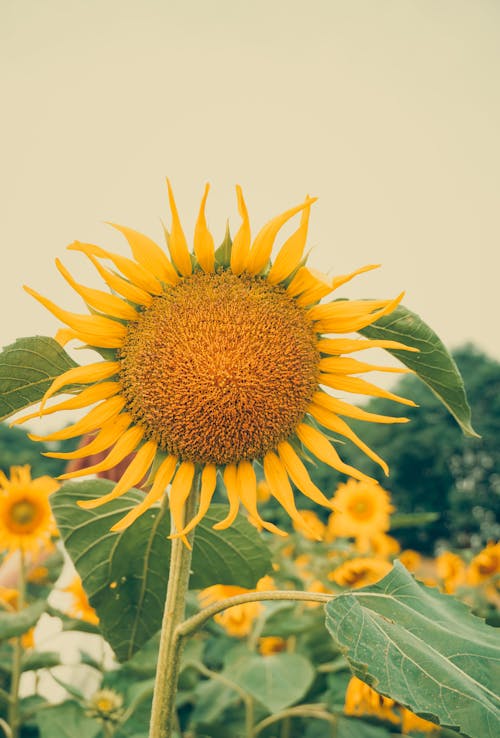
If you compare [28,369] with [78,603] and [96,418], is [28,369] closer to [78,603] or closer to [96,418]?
[96,418]

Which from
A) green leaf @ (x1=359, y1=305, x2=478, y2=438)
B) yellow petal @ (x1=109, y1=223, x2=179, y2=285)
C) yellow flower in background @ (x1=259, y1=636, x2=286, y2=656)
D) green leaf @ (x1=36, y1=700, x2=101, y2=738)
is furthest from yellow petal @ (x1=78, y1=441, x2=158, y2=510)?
yellow flower in background @ (x1=259, y1=636, x2=286, y2=656)

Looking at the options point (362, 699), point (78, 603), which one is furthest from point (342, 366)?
point (78, 603)

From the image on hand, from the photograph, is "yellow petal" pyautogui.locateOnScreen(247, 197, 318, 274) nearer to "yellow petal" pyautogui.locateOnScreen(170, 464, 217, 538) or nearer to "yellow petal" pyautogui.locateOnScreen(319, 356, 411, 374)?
"yellow petal" pyautogui.locateOnScreen(319, 356, 411, 374)

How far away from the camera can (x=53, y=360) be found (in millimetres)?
1255

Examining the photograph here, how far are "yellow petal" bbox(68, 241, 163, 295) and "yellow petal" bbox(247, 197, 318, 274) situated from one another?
183 millimetres

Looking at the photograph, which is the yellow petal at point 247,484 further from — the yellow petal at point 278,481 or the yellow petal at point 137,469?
the yellow petal at point 137,469

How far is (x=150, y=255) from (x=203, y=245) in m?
0.10

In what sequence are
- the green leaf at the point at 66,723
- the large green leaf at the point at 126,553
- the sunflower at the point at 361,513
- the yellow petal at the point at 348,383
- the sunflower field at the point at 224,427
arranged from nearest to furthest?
the sunflower field at the point at 224,427 → the yellow petal at the point at 348,383 → the large green leaf at the point at 126,553 → the green leaf at the point at 66,723 → the sunflower at the point at 361,513

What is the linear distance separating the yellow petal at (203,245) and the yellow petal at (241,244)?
0.14 ft

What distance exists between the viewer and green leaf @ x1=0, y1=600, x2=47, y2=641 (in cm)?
198

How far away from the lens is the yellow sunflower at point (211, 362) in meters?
1.28

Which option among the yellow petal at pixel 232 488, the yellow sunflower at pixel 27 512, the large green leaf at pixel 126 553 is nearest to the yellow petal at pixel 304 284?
the yellow petal at pixel 232 488

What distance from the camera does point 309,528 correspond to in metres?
1.16

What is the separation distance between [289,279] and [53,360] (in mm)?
467
